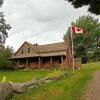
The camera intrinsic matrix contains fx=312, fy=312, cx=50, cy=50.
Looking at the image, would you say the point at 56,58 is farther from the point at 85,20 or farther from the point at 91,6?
the point at 91,6

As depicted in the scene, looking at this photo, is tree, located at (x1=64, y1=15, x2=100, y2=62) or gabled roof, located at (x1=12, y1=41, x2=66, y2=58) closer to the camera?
gabled roof, located at (x1=12, y1=41, x2=66, y2=58)

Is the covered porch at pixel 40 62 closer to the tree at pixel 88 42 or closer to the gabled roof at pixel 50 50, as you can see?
the gabled roof at pixel 50 50

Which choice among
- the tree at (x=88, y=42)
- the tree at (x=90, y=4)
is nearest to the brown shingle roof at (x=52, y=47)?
the tree at (x=88, y=42)

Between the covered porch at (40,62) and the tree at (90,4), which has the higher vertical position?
the tree at (90,4)

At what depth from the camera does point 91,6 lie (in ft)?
29.8

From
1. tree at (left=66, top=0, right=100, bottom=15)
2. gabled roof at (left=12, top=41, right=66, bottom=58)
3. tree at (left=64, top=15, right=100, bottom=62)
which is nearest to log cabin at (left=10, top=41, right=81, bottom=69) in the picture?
gabled roof at (left=12, top=41, right=66, bottom=58)

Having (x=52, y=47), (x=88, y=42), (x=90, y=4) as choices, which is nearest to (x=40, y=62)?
(x=52, y=47)

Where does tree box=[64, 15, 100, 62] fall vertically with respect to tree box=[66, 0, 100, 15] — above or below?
above

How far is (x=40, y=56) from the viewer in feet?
190

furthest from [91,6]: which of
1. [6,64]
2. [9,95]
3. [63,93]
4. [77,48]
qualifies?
[77,48]

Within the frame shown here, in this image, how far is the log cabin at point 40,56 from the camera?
185ft

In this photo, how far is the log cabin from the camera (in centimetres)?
5644

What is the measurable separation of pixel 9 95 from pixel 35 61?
47.4 meters

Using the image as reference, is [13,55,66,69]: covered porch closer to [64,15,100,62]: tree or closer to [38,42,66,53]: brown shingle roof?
[38,42,66,53]: brown shingle roof
